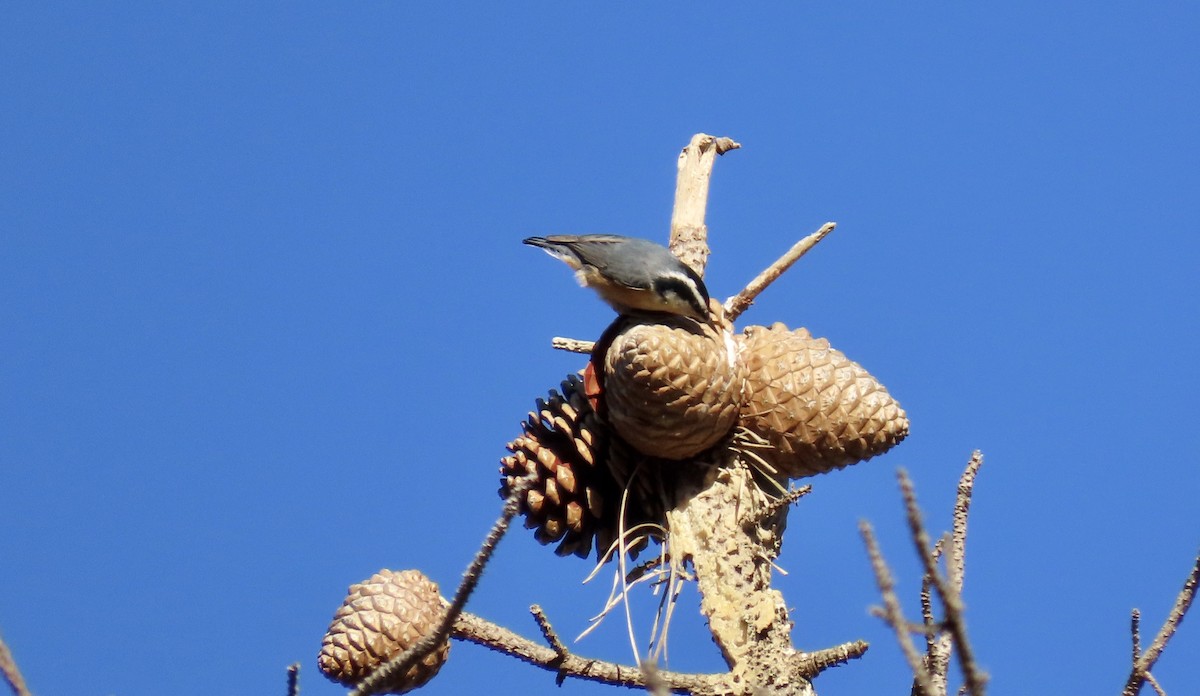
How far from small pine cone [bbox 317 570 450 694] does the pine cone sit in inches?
10.8

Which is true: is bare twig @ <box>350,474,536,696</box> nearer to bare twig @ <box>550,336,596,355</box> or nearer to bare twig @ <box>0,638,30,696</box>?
bare twig @ <box>0,638,30,696</box>

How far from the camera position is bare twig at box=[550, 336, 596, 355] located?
273 centimetres

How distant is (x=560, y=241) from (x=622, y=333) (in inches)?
49.6

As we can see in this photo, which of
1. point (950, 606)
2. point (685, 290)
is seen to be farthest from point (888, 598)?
point (685, 290)

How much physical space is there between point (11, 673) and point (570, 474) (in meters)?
1.44

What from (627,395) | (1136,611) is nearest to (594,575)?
(627,395)

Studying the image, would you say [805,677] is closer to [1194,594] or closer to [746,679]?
[746,679]

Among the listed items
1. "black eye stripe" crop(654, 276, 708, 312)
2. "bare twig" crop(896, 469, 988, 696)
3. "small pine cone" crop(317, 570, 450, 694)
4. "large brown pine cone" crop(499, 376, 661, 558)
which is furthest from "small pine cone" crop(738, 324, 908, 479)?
"bare twig" crop(896, 469, 988, 696)

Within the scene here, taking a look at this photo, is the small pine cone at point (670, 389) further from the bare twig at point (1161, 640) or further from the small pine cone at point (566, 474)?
the bare twig at point (1161, 640)

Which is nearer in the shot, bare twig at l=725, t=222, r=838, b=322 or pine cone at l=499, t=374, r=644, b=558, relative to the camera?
pine cone at l=499, t=374, r=644, b=558

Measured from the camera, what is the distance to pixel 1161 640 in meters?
1.55

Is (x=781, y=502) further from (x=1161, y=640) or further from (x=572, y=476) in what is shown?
(x=1161, y=640)

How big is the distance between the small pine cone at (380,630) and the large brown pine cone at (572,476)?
0.91 ft

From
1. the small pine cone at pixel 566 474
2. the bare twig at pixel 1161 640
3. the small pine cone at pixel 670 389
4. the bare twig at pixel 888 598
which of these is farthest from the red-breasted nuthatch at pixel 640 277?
the bare twig at pixel 888 598
